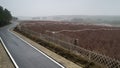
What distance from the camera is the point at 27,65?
53.6 feet

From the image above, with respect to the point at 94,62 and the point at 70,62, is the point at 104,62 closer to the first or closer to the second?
the point at 94,62

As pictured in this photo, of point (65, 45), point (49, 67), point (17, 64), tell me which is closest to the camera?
point (49, 67)

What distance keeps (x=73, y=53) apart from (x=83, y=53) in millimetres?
1449

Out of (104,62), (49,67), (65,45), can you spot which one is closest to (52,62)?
(49,67)

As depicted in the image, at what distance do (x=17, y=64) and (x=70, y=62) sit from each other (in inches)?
193

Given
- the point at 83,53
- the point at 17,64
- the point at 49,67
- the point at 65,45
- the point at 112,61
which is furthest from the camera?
the point at 65,45

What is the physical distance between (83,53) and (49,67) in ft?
16.8

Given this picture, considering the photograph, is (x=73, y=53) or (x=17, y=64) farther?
(x=73, y=53)

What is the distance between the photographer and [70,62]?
1689 centimetres

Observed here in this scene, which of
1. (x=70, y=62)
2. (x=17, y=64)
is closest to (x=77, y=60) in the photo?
(x=70, y=62)

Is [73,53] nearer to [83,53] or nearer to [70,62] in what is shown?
[83,53]

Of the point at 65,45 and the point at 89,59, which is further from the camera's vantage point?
the point at 65,45

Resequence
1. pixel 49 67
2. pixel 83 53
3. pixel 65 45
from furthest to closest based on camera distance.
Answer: pixel 65 45 < pixel 83 53 < pixel 49 67

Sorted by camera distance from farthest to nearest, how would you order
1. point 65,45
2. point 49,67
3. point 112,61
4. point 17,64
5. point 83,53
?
point 65,45 → point 83,53 → point 17,64 → point 49,67 → point 112,61
